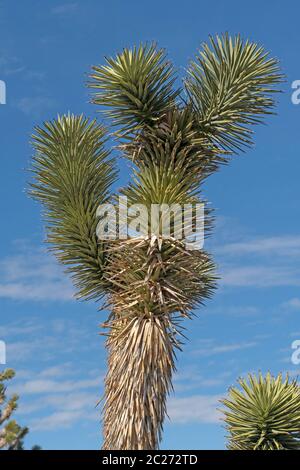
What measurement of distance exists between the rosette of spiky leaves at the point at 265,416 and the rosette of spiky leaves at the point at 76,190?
2523 millimetres

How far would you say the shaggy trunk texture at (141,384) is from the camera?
1104 cm

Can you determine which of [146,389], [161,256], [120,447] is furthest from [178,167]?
[120,447]

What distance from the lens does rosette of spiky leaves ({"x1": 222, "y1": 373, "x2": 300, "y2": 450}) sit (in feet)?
38.2

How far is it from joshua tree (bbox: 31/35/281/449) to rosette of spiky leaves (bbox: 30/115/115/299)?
14 mm

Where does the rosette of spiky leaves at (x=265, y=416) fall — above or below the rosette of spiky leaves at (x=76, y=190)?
below

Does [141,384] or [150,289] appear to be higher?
[150,289]

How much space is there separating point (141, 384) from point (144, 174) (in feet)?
9.25

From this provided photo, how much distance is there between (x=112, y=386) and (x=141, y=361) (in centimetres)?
75

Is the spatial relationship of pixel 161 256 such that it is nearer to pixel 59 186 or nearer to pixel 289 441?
pixel 59 186

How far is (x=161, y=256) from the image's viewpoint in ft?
37.7

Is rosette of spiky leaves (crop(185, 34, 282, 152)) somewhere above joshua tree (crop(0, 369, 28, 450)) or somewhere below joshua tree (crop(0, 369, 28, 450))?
above

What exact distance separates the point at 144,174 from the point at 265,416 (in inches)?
140

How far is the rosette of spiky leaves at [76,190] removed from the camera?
12.4 metres

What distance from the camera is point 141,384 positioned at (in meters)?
11.1
